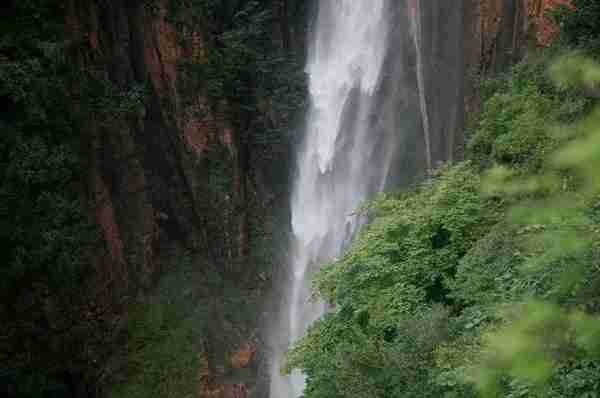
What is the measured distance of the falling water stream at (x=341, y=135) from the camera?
12.4m

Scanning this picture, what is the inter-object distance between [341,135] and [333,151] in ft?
1.74

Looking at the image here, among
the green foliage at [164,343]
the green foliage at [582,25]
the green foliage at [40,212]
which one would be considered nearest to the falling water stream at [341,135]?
the green foliage at [164,343]

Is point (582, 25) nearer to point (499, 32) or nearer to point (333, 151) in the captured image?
point (499, 32)

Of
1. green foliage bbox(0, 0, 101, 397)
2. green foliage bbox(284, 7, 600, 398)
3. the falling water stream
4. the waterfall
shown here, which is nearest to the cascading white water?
the falling water stream

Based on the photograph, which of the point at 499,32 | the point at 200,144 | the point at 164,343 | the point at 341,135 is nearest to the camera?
the point at 499,32

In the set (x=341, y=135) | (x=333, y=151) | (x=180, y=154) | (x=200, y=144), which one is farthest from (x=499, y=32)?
(x=180, y=154)

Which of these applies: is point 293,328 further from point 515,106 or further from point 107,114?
point 515,106

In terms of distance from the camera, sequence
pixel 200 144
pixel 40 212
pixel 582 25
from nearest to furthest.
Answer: pixel 582 25
pixel 40 212
pixel 200 144

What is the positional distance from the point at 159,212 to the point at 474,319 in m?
10.6

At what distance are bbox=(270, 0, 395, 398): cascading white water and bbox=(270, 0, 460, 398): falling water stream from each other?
27mm

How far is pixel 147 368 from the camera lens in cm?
1245

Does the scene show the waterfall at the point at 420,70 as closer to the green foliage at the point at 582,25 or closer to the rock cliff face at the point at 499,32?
the rock cliff face at the point at 499,32

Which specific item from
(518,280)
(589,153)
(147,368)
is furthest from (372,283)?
(147,368)

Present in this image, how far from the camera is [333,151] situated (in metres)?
14.1
